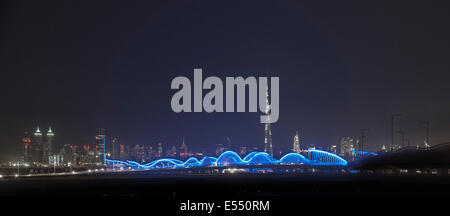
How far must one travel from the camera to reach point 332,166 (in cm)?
18425

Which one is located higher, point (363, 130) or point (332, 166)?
point (363, 130)
